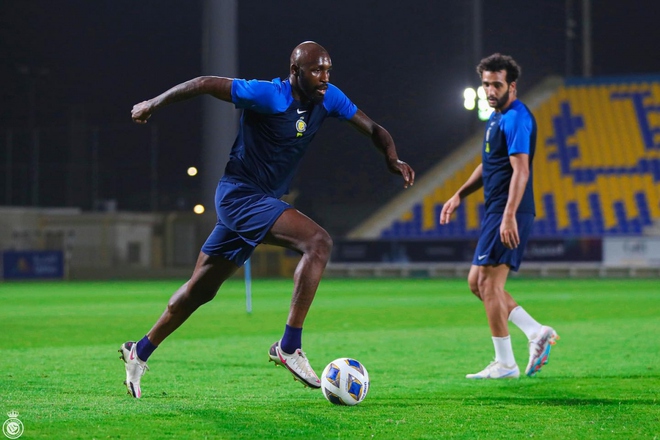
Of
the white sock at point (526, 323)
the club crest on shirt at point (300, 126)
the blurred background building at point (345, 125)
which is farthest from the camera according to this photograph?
the blurred background building at point (345, 125)

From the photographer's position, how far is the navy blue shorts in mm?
6820

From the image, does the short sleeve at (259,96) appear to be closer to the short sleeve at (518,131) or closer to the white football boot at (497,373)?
the short sleeve at (518,131)

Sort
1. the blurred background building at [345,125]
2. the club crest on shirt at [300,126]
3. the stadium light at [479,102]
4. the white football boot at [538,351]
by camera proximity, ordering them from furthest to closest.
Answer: the blurred background building at [345,125] < the stadium light at [479,102] < the white football boot at [538,351] < the club crest on shirt at [300,126]

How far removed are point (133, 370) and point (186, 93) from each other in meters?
1.69

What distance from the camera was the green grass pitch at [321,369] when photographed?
15.2 ft

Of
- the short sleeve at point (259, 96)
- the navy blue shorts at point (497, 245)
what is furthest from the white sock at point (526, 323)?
the short sleeve at point (259, 96)

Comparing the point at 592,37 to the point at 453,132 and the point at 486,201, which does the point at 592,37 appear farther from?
the point at 486,201

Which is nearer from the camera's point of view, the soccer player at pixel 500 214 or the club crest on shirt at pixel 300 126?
the club crest on shirt at pixel 300 126

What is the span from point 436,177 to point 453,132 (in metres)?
3.59

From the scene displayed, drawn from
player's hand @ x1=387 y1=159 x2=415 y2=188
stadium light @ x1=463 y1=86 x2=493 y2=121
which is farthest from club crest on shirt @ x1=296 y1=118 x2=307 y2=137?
stadium light @ x1=463 y1=86 x2=493 y2=121

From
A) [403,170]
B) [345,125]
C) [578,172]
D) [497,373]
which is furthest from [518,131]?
[578,172]

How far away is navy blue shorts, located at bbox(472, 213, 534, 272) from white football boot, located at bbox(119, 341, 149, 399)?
2582mm

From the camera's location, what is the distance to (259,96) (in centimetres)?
540

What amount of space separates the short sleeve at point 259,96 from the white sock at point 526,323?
2.72 meters
